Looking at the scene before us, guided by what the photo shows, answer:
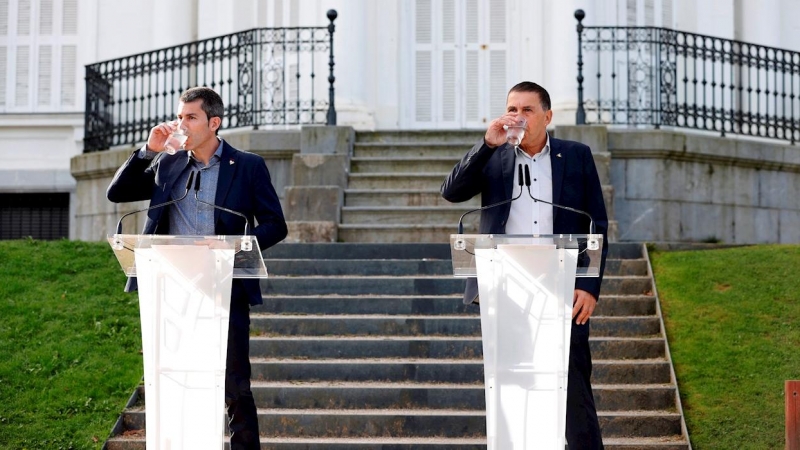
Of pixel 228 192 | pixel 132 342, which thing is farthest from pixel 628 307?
pixel 228 192

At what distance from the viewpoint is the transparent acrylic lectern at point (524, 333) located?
555 cm

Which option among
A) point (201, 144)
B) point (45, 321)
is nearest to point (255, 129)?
point (45, 321)

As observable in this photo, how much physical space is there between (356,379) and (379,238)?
153 inches

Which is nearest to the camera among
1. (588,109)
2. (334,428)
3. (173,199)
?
(173,199)

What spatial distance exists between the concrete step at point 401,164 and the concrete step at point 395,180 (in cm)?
32

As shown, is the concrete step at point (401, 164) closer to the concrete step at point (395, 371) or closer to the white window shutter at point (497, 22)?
the white window shutter at point (497, 22)

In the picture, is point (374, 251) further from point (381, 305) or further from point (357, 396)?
point (357, 396)

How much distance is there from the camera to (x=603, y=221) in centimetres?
676

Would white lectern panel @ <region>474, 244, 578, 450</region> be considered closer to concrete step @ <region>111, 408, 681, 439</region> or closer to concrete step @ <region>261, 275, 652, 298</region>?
concrete step @ <region>111, 408, 681, 439</region>

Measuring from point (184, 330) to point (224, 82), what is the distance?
1178 centimetres

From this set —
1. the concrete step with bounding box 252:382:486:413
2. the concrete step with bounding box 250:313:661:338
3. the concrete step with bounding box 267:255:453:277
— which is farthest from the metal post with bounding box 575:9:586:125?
the concrete step with bounding box 252:382:486:413

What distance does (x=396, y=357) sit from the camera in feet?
→ 32.8

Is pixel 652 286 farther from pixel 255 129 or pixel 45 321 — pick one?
pixel 255 129

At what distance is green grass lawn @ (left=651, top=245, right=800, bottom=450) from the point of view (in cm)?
877
